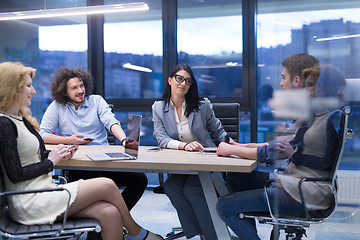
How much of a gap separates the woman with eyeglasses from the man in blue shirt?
0.39m

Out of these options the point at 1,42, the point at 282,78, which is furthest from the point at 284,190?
the point at 1,42

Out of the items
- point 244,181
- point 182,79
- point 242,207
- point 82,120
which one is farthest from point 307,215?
point 82,120

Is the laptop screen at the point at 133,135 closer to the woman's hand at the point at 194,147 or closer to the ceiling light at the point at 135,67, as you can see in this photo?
the woman's hand at the point at 194,147

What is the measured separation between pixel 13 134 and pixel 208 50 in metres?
3.23

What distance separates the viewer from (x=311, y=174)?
151cm

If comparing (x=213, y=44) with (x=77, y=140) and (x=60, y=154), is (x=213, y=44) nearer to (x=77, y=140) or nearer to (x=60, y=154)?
(x=77, y=140)

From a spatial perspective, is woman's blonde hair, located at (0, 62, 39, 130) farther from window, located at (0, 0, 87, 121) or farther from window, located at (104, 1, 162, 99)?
window, located at (0, 0, 87, 121)

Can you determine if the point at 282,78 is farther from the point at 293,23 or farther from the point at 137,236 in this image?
the point at 137,236

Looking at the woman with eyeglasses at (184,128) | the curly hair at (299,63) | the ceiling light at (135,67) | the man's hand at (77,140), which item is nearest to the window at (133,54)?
the ceiling light at (135,67)

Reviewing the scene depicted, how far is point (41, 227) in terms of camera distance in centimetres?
166

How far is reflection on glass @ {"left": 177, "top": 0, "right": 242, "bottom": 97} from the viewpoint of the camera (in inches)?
176

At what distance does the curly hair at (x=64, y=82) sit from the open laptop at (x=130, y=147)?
0.91m

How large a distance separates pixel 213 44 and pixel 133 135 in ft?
8.45

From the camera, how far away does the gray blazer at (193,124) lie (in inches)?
108
